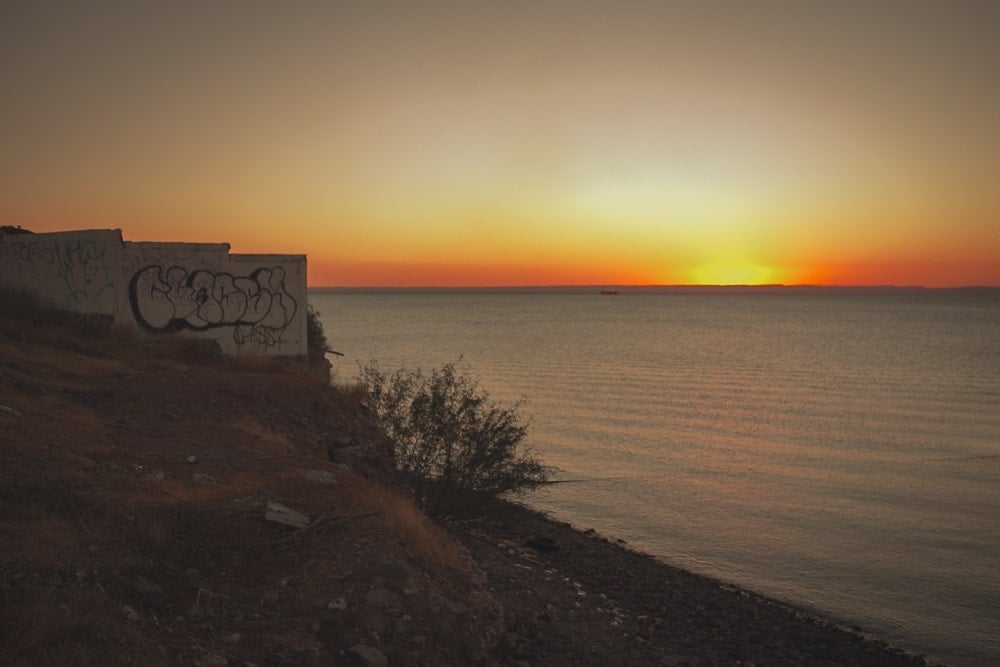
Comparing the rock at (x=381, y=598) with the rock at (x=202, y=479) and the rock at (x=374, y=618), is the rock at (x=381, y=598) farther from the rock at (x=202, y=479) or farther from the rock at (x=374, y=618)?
the rock at (x=202, y=479)

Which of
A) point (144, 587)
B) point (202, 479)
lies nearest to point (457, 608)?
point (144, 587)

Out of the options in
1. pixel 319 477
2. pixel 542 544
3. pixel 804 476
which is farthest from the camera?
pixel 804 476

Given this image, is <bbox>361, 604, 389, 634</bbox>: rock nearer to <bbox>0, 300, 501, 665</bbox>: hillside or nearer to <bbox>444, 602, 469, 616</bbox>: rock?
<bbox>0, 300, 501, 665</bbox>: hillside

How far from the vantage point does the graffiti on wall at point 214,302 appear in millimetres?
15758

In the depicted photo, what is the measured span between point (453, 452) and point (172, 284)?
8257 millimetres

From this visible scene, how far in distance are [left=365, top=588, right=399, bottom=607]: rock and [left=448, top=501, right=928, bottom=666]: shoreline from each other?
1430 millimetres

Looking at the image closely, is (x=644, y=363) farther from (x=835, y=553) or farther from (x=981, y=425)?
(x=835, y=553)

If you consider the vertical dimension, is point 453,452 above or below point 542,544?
above

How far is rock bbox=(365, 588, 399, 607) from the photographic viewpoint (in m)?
6.56

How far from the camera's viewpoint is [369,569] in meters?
6.95

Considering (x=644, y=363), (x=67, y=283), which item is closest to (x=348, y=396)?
(x=67, y=283)

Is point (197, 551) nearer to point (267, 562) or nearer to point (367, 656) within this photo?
point (267, 562)

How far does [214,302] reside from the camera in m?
16.2

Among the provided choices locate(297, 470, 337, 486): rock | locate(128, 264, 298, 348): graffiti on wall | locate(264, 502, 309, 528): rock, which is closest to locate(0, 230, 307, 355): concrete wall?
locate(128, 264, 298, 348): graffiti on wall
